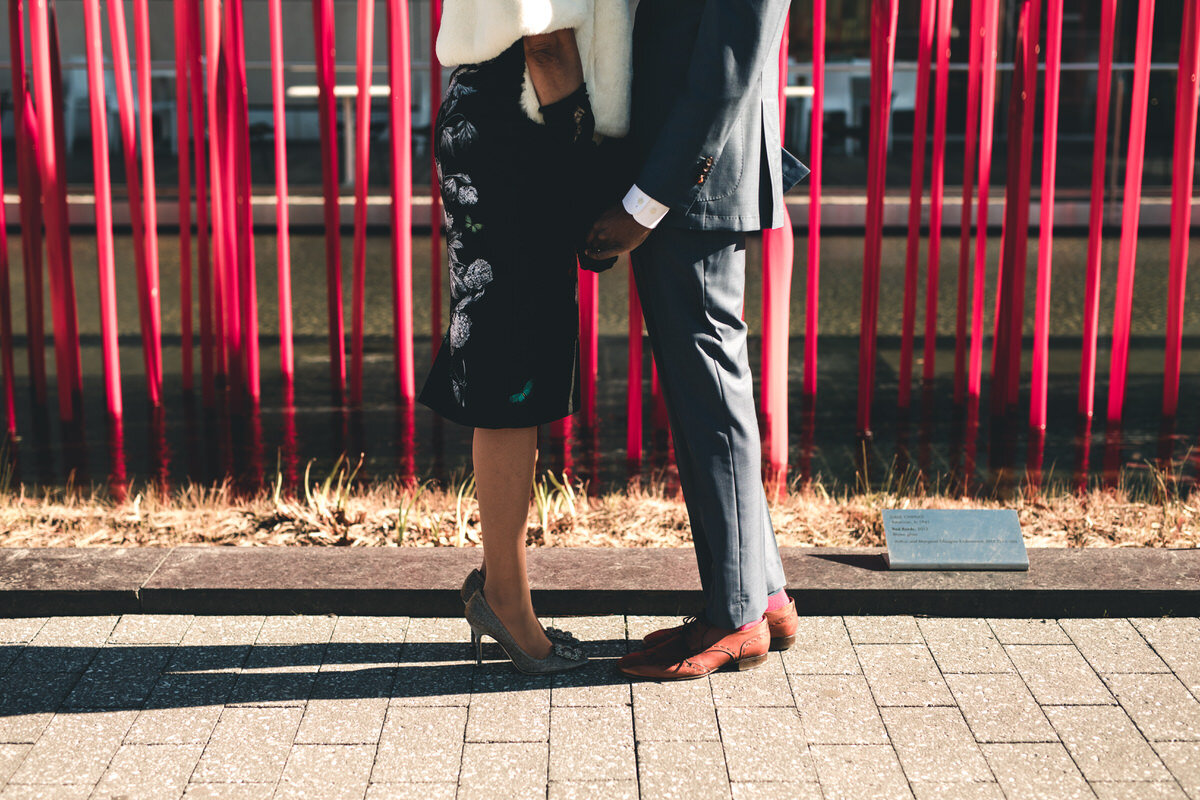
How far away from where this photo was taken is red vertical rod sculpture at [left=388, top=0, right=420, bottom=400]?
151 inches

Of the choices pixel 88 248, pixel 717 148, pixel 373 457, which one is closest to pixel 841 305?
pixel 373 457

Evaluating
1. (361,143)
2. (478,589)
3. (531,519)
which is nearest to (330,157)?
(361,143)

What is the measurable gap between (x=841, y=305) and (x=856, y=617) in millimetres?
4762

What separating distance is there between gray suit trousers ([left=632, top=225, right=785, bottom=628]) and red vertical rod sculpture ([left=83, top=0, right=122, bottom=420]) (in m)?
2.23

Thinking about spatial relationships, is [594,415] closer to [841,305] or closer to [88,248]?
[841,305]

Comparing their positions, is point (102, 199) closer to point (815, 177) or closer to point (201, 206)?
point (201, 206)

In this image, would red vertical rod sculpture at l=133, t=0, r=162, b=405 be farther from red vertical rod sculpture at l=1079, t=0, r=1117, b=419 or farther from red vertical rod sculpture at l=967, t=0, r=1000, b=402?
red vertical rod sculpture at l=1079, t=0, r=1117, b=419

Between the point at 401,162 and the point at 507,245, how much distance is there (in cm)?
164

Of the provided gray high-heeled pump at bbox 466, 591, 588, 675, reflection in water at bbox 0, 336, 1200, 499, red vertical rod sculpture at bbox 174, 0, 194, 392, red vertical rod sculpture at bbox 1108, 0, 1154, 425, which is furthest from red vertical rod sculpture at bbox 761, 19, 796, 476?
red vertical rod sculpture at bbox 174, 0, 194, 392

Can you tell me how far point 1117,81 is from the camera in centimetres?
1111

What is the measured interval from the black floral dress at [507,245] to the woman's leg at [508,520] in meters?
0.07

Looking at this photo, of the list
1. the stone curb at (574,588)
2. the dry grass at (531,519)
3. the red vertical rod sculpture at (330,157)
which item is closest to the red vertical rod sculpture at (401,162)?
the red vertical rod sculpture at (330,157)

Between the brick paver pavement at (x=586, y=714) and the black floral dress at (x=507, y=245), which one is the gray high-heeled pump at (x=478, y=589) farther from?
the black floral dress at (x=507, y=245)

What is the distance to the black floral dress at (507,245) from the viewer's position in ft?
7.73
